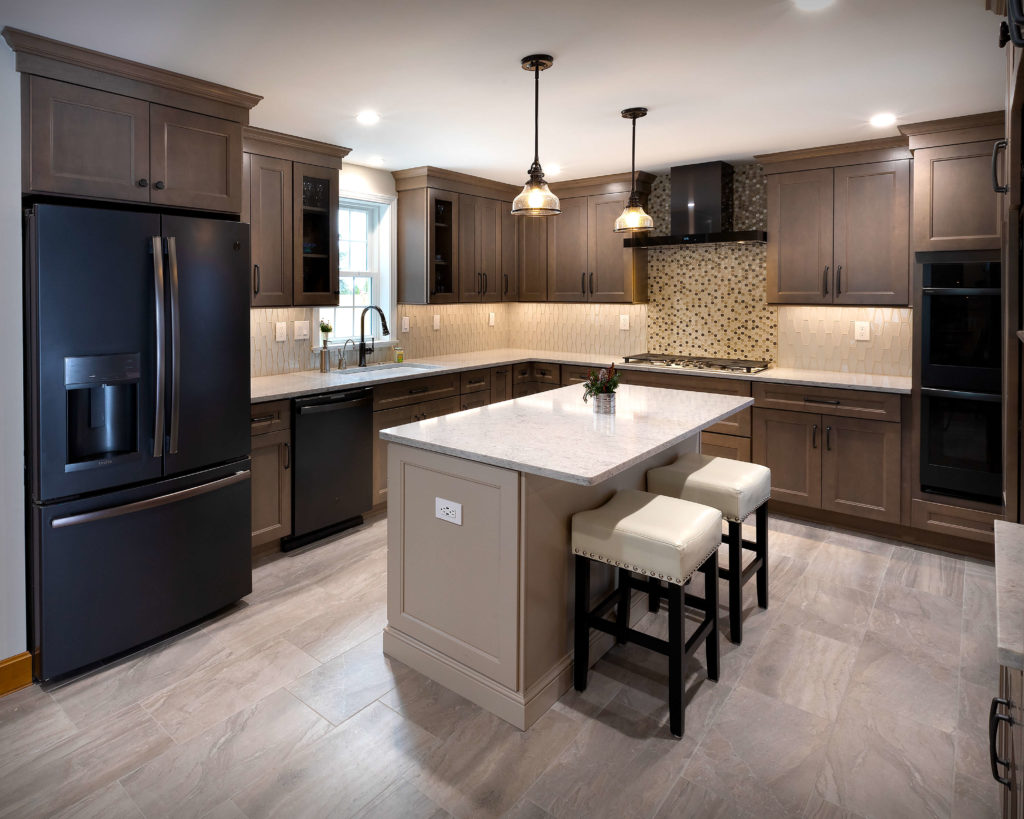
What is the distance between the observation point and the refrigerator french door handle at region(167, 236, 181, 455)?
2.65m

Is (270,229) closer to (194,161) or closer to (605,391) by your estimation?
(194,161)

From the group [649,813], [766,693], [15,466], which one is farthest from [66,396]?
[766,693]

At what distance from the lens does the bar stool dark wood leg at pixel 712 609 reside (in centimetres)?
247

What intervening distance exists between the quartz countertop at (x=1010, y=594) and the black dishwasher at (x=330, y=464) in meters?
3.21

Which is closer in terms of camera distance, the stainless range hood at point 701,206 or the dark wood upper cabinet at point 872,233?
the dark wood upper cabinet at point 872,233

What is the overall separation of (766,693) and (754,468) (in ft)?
3.18

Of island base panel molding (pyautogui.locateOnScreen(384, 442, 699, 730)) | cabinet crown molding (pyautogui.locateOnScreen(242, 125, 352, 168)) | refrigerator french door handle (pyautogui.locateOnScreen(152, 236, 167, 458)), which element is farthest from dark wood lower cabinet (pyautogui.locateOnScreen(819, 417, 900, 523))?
refrigerator french door handle (pyautogui.locateOnScreen(152, 236, 167, 458))

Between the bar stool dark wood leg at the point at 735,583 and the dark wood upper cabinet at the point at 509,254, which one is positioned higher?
the dark wood upper cabinet at the point at 509,254

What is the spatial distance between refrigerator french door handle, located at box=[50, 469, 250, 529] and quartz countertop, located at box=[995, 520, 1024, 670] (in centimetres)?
278

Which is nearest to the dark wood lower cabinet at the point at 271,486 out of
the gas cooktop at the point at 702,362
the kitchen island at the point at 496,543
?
the kitchen island at the point at 496,543

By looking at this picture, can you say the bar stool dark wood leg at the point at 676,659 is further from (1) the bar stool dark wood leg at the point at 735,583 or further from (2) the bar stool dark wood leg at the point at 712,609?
(1) the bar stool dark wood leg at the point at 735,583

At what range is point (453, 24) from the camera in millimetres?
2438

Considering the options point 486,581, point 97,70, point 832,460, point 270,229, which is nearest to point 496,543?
point 486,581

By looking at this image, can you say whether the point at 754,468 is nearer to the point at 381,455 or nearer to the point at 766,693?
the point at 766,693
